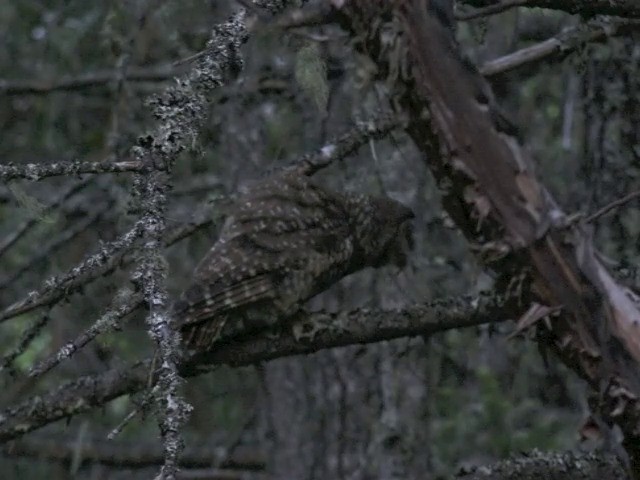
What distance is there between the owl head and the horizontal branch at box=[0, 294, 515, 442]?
976 millimetres

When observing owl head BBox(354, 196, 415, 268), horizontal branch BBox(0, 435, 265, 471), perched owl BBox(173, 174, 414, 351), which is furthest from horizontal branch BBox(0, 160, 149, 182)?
horizontal branch BBox(0, 435, 265, 471)

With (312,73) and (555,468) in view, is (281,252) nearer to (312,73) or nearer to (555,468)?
(555,468)

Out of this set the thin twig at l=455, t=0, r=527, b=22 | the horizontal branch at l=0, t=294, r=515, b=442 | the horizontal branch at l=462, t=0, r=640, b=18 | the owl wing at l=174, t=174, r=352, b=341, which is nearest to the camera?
the thin twig at l=455, t=0, r=527, b=22

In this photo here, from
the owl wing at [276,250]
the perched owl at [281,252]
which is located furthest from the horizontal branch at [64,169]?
the owl wing at [276,250]

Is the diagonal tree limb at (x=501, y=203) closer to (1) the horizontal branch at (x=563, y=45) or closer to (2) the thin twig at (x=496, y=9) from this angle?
(2) the thin twig at (x=496, y=9)

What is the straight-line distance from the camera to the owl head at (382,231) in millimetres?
4738

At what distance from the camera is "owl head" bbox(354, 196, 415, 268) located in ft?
15.5

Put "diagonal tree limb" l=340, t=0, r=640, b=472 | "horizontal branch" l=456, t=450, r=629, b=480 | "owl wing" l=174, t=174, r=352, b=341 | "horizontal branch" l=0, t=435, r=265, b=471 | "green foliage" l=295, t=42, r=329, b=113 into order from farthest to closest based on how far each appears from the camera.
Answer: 1. "horizontal branch" l=0, t=435, r=265, b=471
2. "owl wing" l=174, t=174, r=352, b=341
3. "horizontal branch" l=456, t=450, r=629, b=480
4. "green foliage" l=295, t=42, r=329, b=113
5. "diagonal tree limb" l=340, t=0, r=640, b=472

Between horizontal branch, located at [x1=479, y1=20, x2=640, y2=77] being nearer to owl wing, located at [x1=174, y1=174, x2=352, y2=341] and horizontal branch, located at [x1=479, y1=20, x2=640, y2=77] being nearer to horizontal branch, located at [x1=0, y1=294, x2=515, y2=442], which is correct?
horizontal branch, located at [x1=0, y1=294, x2=515, y2=442]

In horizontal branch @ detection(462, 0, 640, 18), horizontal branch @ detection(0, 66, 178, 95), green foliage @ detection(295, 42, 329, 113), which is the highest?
horizontal branch @ detection(0, 66, 178, 95)

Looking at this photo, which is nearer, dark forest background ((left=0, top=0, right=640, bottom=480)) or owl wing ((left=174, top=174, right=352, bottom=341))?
owl wing ((left=174, top=174, right=352, bottom=341))

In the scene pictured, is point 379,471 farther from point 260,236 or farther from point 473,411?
point 260,236

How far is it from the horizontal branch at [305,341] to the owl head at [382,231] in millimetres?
976

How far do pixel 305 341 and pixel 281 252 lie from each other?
0.81 m
